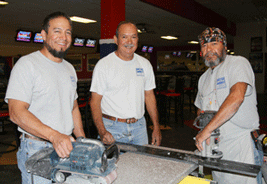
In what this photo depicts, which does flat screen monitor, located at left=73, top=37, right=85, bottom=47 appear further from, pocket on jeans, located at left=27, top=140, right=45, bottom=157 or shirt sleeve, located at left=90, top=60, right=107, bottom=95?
pocket on jeans, located at left=27, top=140, right=45, bottom=157

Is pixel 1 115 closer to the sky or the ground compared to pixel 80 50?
closer to the ground

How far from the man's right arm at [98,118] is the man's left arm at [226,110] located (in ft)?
2.46

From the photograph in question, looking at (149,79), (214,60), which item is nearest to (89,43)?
(149,79)

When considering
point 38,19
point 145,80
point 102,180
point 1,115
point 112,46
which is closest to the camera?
point 102,180

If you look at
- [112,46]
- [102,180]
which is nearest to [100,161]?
[102,180]

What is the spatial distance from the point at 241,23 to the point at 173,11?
6102mm

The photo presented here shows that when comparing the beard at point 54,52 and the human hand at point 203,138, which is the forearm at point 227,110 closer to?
the human hand at point 203,138

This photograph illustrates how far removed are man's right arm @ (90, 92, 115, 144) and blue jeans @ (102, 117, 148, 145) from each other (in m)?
0.09

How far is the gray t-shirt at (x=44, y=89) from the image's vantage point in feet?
4.60

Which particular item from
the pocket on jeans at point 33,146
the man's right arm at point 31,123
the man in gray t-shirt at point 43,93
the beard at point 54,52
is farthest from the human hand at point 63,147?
the beard at point 54,52

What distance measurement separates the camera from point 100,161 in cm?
95

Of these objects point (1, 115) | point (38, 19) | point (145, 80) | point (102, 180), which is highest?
point (38, 19)

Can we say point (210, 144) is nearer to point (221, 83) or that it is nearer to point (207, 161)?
point (207, 161)

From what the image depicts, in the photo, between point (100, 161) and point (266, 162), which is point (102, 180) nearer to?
point (100, 161)
